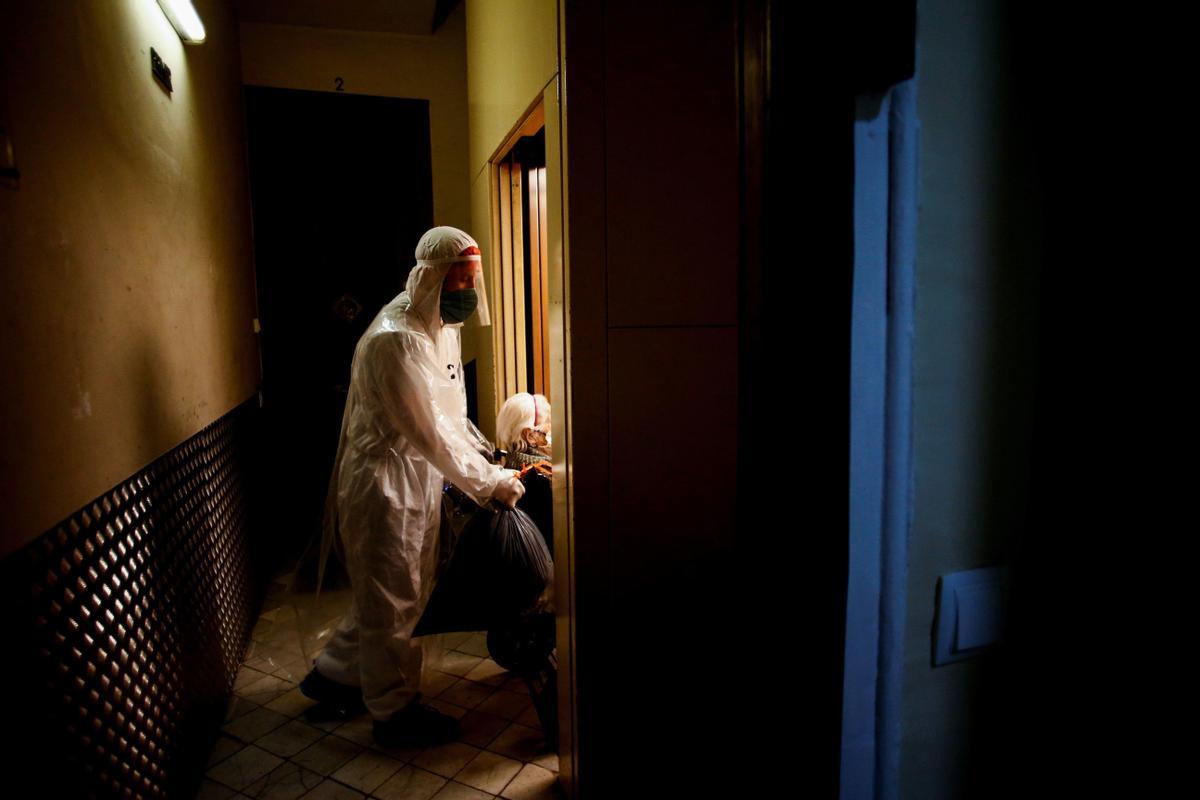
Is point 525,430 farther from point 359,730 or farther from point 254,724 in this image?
point 254,724

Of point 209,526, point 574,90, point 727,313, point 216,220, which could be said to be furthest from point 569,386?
point 216,220

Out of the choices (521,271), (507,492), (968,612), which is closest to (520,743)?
(507,492)

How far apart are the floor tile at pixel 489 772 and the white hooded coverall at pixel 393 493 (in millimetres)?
350

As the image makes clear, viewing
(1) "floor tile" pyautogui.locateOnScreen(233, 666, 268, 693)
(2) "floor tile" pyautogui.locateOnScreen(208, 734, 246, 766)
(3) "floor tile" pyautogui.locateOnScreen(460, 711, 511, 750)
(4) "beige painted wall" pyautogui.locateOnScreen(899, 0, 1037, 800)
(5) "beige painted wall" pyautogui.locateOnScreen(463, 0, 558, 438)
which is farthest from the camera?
(1) "floor tile" pyautogui.locateOnScreen(233, 666, 268, 693)

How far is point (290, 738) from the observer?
7.94ft

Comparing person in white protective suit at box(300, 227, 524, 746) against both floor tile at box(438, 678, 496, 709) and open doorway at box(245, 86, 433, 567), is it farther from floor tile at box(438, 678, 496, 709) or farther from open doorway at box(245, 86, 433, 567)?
open doorway at box(245, 86, 433, 567)

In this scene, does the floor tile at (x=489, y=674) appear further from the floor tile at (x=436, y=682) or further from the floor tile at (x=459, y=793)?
the floor tile at (x=459, y=793)

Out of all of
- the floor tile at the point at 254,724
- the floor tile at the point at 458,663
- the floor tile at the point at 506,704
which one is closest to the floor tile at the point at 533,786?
the floor tile at the point at 506,704

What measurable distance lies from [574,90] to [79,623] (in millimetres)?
1763

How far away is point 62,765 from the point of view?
4.30 feet

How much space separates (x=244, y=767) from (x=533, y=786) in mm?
1070

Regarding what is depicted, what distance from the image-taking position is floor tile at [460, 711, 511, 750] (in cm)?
241

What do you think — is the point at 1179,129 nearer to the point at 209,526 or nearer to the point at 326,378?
the point at 209,526

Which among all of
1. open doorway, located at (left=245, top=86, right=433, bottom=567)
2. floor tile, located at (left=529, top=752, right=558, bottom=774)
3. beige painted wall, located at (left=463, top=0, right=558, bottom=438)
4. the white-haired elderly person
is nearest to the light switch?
beige painted wall, located at (left=463, top=0, right=558, bottom=438)
